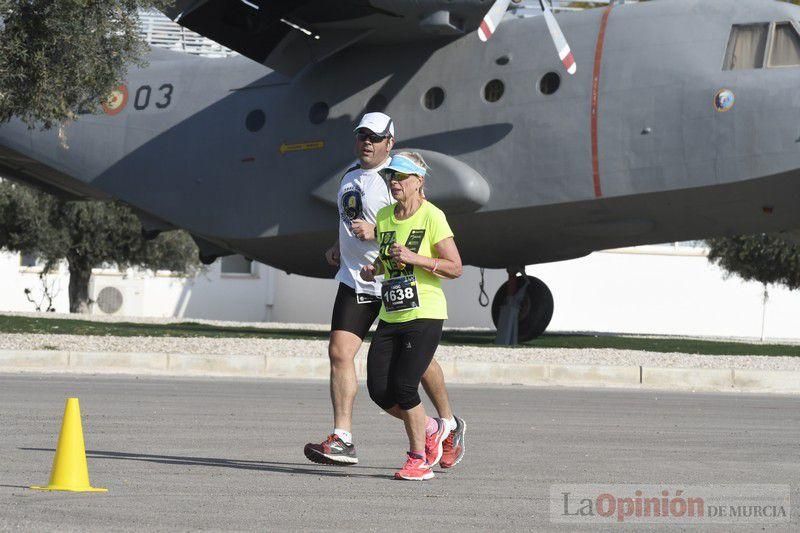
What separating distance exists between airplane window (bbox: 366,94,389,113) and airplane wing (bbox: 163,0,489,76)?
2.88 ft

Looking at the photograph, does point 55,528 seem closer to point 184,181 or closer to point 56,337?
point 56,337

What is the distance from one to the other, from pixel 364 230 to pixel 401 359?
81 cm

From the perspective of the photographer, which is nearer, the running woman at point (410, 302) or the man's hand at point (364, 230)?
the running woman at point (410, 302)

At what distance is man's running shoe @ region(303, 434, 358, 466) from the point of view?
6984 mm

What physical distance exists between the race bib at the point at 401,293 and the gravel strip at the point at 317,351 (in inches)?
379

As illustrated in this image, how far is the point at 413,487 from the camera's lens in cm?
641

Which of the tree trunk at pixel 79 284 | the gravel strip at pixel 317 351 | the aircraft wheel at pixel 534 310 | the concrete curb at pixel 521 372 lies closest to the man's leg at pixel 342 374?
the concrete curb at pixel 521 372

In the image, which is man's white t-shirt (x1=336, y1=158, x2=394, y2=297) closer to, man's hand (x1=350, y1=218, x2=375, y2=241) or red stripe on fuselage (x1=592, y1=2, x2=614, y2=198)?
man's hand (x1=350, y1=218, x2=375, y2=241)

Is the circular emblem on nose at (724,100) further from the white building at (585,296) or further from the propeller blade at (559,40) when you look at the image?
the white building at (585,296)

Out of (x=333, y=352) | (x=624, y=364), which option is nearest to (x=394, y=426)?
(x=333, y=352)

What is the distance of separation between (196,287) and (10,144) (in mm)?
30818

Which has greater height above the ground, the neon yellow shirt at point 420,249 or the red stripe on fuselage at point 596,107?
the red stripe on fuselage at point 596,107

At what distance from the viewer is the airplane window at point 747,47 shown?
54.4 ft

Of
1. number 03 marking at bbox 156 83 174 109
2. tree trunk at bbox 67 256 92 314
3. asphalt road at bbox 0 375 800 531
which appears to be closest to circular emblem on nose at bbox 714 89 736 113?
asphalt road at bbox 0 375 800 531
